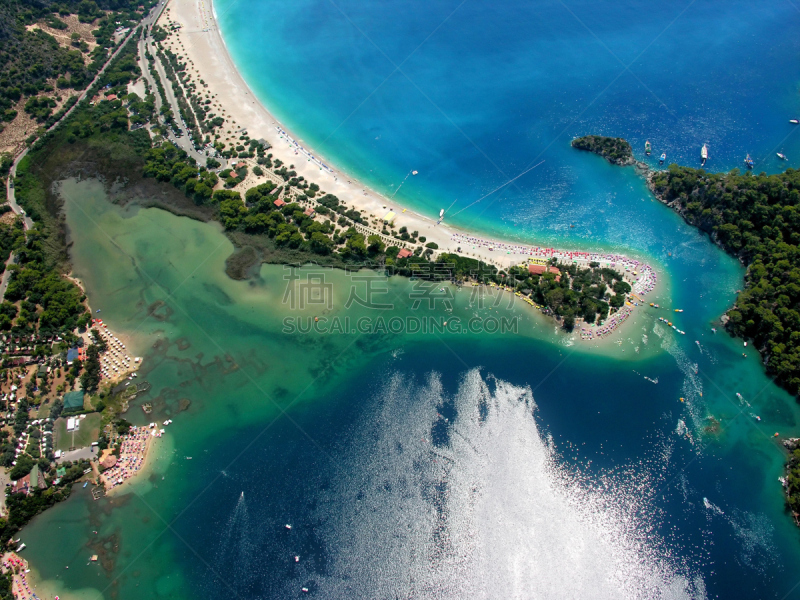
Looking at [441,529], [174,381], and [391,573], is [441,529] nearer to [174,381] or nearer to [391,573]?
[391,573]

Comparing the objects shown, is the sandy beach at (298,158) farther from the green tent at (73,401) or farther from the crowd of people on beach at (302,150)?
the green tent at (73,401)

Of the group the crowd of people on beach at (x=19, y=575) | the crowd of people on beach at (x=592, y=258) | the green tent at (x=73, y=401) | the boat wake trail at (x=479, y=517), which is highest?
the crowd of people on beach at (x=592, y=258)

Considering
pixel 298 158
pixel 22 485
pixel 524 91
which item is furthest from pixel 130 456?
pixel 524 91

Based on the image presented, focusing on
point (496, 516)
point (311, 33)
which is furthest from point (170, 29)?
point (496, 516)

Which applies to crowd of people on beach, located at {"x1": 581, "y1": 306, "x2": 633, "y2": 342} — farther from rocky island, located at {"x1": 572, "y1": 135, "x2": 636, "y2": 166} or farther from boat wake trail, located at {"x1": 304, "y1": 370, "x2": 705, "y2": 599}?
rocky island, located at {"x1": 572, "y1": 135, "x2": 636, "y2": 166}

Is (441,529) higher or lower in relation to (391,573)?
higher

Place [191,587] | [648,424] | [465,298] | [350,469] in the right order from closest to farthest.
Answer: [191,587] < [350,469] < [648,424] < [465,298]

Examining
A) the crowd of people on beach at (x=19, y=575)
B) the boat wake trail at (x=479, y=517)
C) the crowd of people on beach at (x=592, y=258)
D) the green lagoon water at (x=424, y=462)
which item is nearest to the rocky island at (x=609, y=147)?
the crowd of people on beach at (x=592, y=258)
